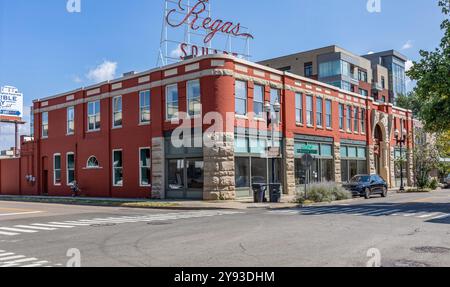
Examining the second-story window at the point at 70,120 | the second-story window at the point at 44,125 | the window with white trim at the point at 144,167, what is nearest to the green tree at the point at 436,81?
the window with white trim at the point at 144,167

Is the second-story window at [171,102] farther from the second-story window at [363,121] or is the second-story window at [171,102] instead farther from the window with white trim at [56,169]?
the second-story window at [363,121]

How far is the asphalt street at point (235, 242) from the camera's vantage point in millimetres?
8703

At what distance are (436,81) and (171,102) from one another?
1538cm

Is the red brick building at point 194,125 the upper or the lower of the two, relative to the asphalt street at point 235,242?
upper

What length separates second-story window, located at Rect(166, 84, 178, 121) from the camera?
2895cm

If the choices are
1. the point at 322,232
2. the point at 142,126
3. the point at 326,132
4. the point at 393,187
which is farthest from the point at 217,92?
the point at 393,187

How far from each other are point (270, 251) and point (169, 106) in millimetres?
20797

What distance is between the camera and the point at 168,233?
12883 mm

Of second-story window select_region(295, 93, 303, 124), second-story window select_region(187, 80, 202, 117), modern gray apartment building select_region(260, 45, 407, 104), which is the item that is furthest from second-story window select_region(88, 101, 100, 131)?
modern gray apartment building select_region(260, 45, 407, 104)

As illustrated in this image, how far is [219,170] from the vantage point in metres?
26.2

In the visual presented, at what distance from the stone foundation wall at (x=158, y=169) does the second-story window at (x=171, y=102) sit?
1.70 m

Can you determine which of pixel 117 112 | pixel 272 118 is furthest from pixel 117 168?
pixel 272 118

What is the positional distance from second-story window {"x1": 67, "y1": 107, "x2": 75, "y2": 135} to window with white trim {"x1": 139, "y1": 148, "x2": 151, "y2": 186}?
9.06 metres
